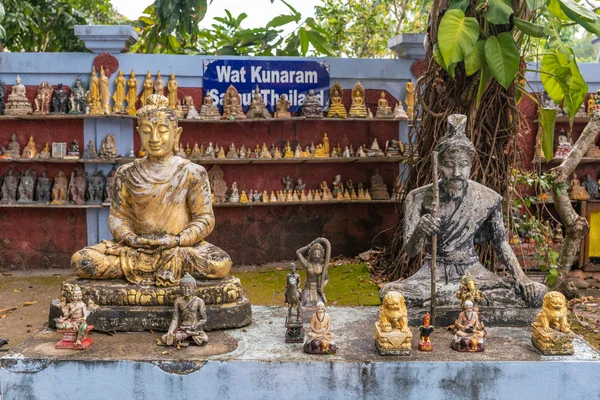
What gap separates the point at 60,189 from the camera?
9203 mm

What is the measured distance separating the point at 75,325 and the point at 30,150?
528 centimetres

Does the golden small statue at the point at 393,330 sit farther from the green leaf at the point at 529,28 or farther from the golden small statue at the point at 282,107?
the golden small statue at the point at 282,107

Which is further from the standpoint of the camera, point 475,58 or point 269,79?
point 269,79

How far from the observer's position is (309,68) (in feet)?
31.1

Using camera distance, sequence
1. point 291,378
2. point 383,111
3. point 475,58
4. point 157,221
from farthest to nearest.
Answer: point 383,111 < point 475,58 < point 157,221 < point 291,378

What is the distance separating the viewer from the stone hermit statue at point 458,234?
5.09 meters

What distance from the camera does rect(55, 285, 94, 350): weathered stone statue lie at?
14.9 feet

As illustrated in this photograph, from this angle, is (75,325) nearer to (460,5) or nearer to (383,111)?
(460,5)

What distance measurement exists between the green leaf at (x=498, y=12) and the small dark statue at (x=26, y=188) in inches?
250

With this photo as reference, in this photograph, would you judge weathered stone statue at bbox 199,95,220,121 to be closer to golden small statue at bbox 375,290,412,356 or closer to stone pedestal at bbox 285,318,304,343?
stone pedestal at bbox 285,318,304,343

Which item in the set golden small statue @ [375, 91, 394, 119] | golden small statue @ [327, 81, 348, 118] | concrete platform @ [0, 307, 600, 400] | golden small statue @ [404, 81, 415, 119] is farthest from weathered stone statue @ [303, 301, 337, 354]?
golden small statue @ [404, 81, 415, 119]

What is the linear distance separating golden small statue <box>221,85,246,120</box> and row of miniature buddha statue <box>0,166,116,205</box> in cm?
182

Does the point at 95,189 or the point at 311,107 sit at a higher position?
the point at 311,107

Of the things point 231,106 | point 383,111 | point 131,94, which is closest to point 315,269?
point 231,106
